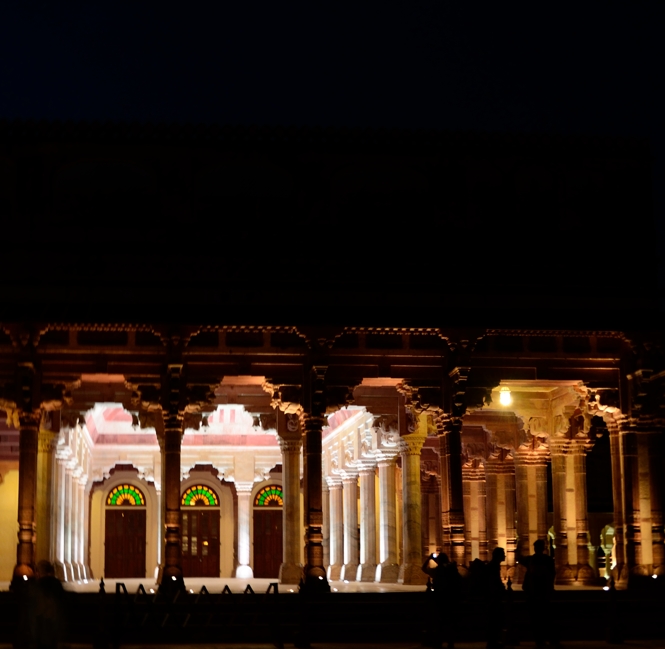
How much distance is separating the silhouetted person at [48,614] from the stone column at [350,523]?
1782 cm

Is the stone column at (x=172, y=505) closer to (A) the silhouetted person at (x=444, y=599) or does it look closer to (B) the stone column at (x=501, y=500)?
(A) the silhouetted person at (x=444, y=599)

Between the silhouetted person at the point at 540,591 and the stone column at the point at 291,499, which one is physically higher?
the stone column at the point at 291,499

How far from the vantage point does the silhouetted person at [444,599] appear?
50.2 ft

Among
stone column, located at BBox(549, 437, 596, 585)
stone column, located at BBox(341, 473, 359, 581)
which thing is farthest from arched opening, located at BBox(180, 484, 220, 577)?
stone column, located at BBox(549, 437, 596, 585)

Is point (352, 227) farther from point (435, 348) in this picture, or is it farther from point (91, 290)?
point (91, 290)

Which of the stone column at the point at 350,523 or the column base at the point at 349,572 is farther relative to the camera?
the stone column at the point at 350,523


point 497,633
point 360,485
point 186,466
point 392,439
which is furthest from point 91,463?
point 497,633

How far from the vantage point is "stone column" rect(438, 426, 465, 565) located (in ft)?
62.1

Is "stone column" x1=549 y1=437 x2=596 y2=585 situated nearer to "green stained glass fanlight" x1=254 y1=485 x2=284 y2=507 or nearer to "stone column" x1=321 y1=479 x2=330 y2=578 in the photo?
"stone column" x1=321 y1=479 x2=330 y2=578

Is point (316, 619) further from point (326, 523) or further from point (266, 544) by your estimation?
point (266, 544)

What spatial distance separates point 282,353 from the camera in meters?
19.5

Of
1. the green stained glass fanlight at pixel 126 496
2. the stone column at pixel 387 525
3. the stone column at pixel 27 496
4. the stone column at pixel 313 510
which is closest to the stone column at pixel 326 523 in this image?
the green stained glass fanlight at pixel 126 496

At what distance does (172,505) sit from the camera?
60.5 feet

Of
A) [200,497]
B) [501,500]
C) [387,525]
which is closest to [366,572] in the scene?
[387,525]
